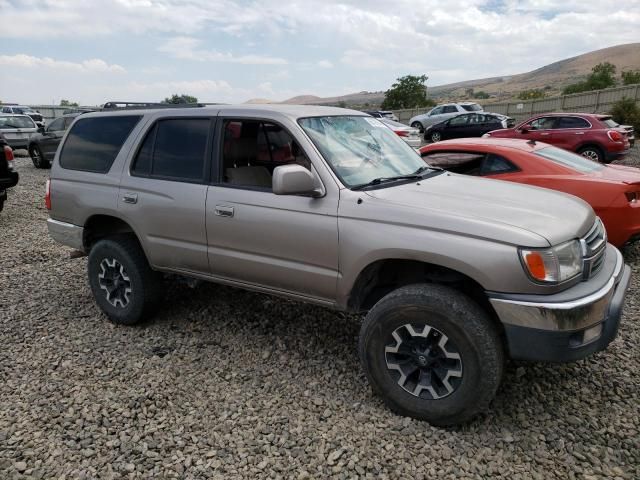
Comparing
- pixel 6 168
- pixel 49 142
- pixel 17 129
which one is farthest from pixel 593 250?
pixel 17 129

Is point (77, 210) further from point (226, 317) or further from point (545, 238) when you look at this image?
point (545, 238)

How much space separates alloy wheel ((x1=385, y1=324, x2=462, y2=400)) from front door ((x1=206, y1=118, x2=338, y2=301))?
56cm

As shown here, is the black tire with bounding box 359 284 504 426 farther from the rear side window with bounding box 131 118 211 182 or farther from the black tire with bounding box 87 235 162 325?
the black tire with bounding box 87 235 162 325

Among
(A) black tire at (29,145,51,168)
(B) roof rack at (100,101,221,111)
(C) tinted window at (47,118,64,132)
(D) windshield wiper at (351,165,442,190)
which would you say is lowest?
(A) black tire at (29,145,51,168)

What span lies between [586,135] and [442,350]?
13223 mm

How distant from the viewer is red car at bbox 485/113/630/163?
13484 millimetres

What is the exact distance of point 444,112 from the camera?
92.2 ft

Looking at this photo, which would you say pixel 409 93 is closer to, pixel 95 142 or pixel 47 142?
pixel 47 142

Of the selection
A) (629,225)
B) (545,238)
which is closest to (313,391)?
(545,238)

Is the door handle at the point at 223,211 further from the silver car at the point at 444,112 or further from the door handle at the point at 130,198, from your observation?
the silver car at the point at 444,112

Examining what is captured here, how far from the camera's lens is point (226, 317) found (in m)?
4.70

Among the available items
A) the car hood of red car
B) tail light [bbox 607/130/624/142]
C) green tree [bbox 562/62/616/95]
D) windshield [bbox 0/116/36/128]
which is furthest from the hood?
green tree [bbox 562/62/616/95]

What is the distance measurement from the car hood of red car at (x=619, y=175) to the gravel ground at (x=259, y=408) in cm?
146

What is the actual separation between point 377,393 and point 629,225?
3.82m
